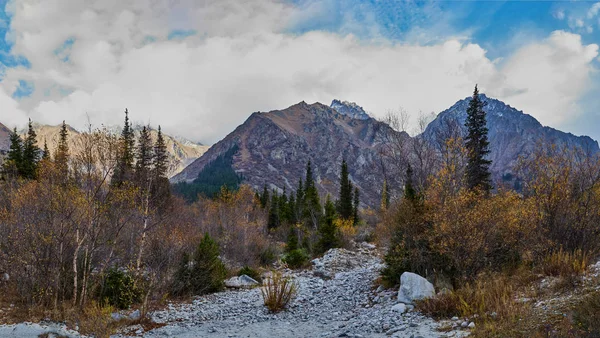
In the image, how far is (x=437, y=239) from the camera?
43.1 feet

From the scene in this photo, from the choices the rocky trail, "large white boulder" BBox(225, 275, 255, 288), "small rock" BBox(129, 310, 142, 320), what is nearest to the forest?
"small rock" BBox(129, 310, 142, 320)

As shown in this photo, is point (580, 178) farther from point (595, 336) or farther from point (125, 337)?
point (125, 337)

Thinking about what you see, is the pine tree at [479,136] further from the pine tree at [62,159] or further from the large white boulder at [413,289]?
the pine tree at [62,159]

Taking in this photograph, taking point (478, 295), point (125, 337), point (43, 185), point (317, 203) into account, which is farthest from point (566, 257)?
point (317, 203)

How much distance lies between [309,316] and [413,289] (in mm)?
4037

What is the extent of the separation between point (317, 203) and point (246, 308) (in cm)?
4028

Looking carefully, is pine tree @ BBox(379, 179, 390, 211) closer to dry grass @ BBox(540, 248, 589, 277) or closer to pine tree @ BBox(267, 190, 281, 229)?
dry grass @ BBox(540, 248, 589, 277)

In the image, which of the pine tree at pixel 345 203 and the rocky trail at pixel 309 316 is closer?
the rocky trail at pixel 309 316

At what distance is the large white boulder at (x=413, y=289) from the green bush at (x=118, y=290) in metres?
10.5

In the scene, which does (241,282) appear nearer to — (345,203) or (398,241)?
(398,241)

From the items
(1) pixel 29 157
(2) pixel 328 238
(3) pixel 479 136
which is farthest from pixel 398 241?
(1) pixel 29 157

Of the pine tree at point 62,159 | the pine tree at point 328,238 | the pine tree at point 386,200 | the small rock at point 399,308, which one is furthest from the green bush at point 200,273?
the pine tree at point 386,200

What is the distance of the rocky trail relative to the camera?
1005 cm

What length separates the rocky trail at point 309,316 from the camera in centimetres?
1005
